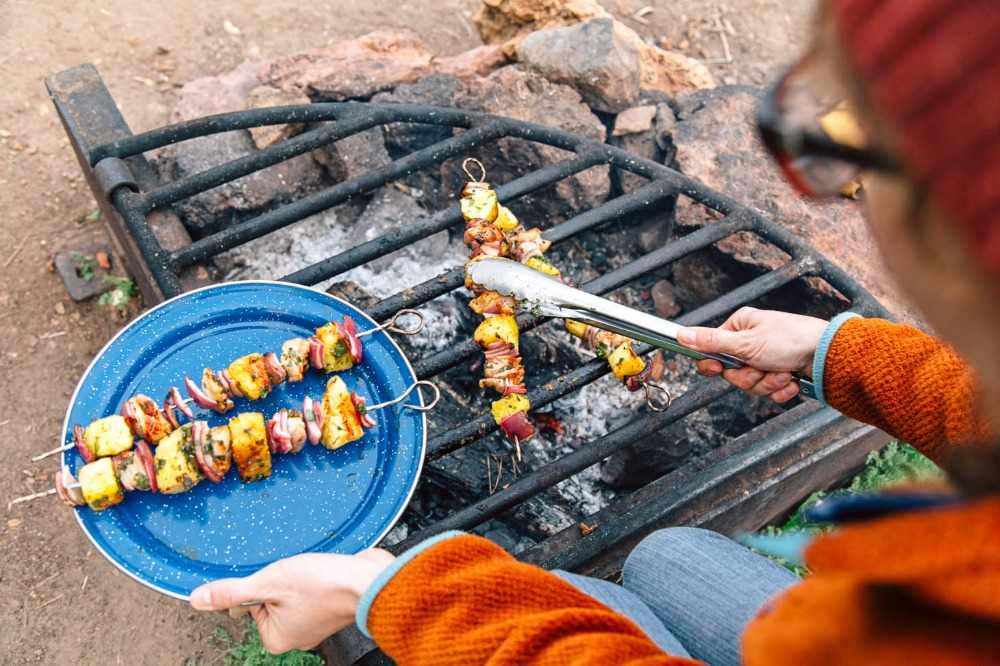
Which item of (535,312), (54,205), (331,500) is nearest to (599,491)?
(535,312)

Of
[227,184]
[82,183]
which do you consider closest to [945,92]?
[227,184]

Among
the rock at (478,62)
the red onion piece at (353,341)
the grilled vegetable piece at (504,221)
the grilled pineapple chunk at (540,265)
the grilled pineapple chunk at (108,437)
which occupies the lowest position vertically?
the grilled pineapple chunk at (108,437)

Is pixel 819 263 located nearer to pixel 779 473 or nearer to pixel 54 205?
pixel 779 473

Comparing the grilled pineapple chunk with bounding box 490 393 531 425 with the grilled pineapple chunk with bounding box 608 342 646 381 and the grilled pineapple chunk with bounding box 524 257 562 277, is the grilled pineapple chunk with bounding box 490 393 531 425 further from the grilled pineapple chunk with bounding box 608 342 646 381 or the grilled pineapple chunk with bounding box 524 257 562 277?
the grilled pineapple chunk with bounding box 524 257 562 277

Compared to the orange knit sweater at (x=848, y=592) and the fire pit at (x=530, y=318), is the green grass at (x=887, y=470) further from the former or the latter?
the orange knit sweater at (x=848, y=592)

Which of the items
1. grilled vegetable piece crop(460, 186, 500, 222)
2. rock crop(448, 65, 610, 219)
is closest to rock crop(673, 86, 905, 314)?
rock crop(448, 65, 610, 219)

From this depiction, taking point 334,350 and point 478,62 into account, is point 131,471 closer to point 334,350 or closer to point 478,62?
point 334,350

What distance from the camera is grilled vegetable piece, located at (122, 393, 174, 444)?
204cm

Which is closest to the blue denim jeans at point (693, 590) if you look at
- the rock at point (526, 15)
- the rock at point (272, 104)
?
the rock at point (272, 104)

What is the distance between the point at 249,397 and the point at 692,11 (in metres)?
3.93

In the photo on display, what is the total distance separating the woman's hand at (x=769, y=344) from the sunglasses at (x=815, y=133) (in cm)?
122

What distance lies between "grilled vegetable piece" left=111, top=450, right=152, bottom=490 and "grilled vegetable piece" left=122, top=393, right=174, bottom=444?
0.08m

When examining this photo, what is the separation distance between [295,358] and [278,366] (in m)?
0.05

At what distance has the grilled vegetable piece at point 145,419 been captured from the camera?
2.04 m
